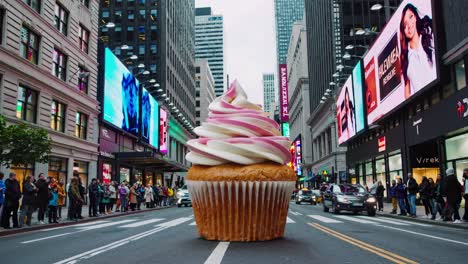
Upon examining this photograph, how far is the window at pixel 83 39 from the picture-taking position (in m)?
32.0

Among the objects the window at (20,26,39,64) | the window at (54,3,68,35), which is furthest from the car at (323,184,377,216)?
the window at (54,3,68,35)

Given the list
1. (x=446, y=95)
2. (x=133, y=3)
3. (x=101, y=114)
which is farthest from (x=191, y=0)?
(x=446, y=95)

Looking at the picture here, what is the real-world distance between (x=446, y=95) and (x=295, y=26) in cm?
9137

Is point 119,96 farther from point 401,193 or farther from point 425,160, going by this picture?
point 401,193

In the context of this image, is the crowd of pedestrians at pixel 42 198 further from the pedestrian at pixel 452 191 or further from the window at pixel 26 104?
the pedestrian at pixel 452 191

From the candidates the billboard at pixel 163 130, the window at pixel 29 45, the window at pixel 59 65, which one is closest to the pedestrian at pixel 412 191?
the window at pixel 29 45

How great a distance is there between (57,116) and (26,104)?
4063 mm

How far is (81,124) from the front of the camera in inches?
1233

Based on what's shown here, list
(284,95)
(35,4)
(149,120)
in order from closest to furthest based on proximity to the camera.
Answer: (35,4)
(149,120)
(284,95)

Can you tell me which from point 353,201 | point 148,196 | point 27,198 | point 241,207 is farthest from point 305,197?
point 241,207

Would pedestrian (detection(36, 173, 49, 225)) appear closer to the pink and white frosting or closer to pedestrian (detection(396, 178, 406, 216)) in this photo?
the pink and white frosting

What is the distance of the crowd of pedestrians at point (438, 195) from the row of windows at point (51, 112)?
19.2 metres

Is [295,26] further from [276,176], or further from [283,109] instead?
[276,176]

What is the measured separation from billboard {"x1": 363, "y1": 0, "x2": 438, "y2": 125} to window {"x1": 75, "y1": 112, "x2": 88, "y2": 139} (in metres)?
22.1
